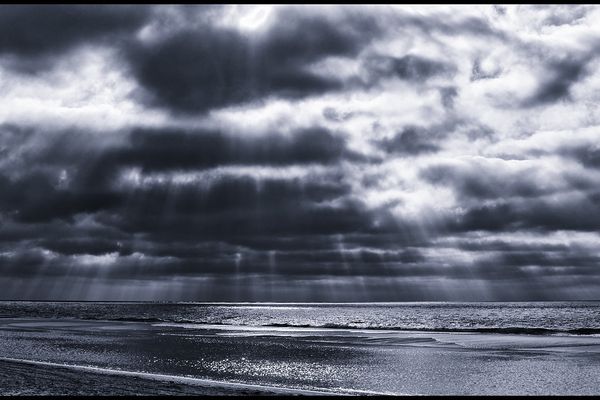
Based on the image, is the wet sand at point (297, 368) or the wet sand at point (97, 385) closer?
the wet sand at point (97, 385)

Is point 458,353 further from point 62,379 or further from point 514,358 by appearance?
point 62,379

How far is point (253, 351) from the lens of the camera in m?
41.4

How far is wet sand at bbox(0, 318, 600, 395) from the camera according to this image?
23766 millimetres

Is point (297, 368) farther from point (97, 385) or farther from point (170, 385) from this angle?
point (97, 385)

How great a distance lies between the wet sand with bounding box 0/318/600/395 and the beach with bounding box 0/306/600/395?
5 cm

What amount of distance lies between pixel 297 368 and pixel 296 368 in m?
0.06

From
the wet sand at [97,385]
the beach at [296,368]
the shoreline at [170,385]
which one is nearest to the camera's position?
the wet sand at [97,385]

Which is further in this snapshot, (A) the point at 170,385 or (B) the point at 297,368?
(B) the point at 297,368

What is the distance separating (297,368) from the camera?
3120 cm

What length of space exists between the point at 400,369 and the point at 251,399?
43.8 ft

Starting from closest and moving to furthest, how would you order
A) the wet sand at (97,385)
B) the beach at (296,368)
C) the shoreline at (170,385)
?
1. the wet sand at (97,385)
2. the shoreline at (170,385)
3. the beach at (296,368)

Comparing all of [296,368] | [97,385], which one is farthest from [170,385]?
[296,368]

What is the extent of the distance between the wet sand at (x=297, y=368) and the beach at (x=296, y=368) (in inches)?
1.8

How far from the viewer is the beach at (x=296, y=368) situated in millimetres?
23734
